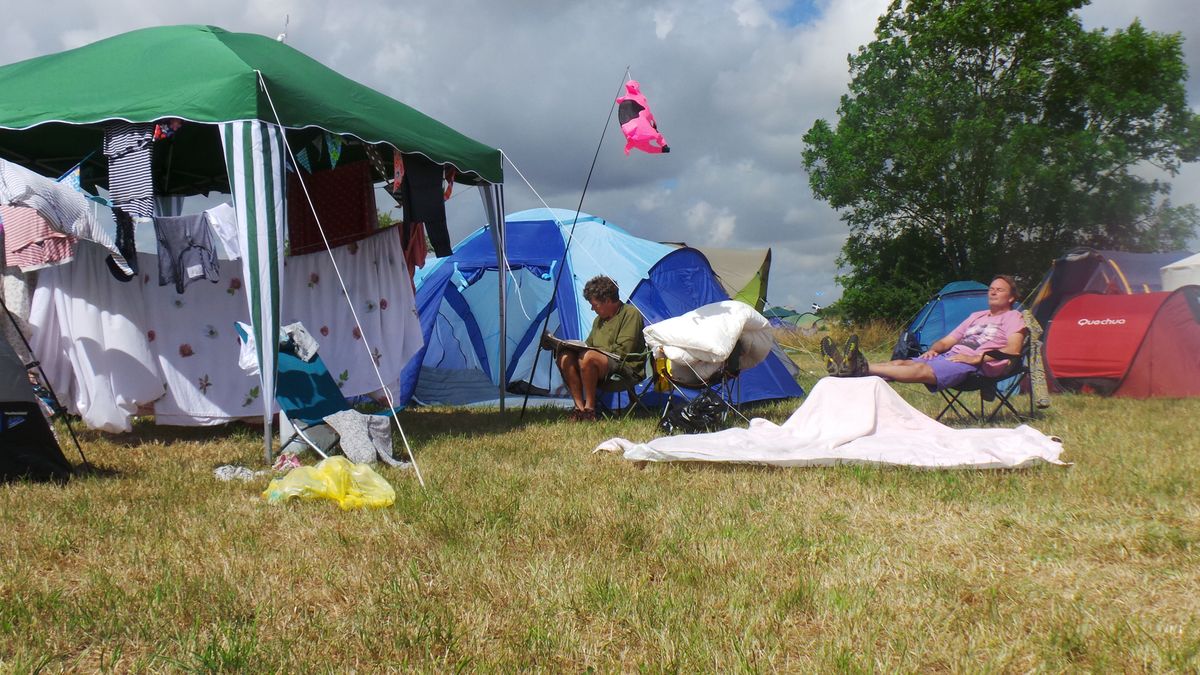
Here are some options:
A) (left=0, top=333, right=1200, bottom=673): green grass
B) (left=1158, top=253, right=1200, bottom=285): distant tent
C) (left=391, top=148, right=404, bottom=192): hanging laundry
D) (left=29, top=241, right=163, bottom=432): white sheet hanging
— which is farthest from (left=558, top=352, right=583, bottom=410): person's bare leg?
(left=1158, top=253, right=1200, bottom=285): distant tent

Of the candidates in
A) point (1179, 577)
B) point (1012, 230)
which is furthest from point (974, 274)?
point (1179, 577)

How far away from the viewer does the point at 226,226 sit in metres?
5.36

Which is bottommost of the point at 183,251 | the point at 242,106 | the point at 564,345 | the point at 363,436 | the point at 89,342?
the point at 363,436

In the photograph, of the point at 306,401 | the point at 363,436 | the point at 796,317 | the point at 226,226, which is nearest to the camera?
the point at 363,436

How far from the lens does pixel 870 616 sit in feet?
7.20

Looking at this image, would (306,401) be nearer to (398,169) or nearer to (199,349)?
(199,349)

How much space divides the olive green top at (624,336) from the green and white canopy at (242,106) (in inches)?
54.5

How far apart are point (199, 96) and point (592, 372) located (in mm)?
2994

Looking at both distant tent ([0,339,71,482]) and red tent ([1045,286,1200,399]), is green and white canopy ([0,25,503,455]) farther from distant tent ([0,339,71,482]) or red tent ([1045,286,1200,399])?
red tent ([1045,286,1200,399])

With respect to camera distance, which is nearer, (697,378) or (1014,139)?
(697,378)

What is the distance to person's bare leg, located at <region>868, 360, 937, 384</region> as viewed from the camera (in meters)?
5.61

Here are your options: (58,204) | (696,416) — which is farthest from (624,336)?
(58,204)

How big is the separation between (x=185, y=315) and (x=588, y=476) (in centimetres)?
295

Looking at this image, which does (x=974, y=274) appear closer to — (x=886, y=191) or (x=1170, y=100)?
(x=886, y=191)
